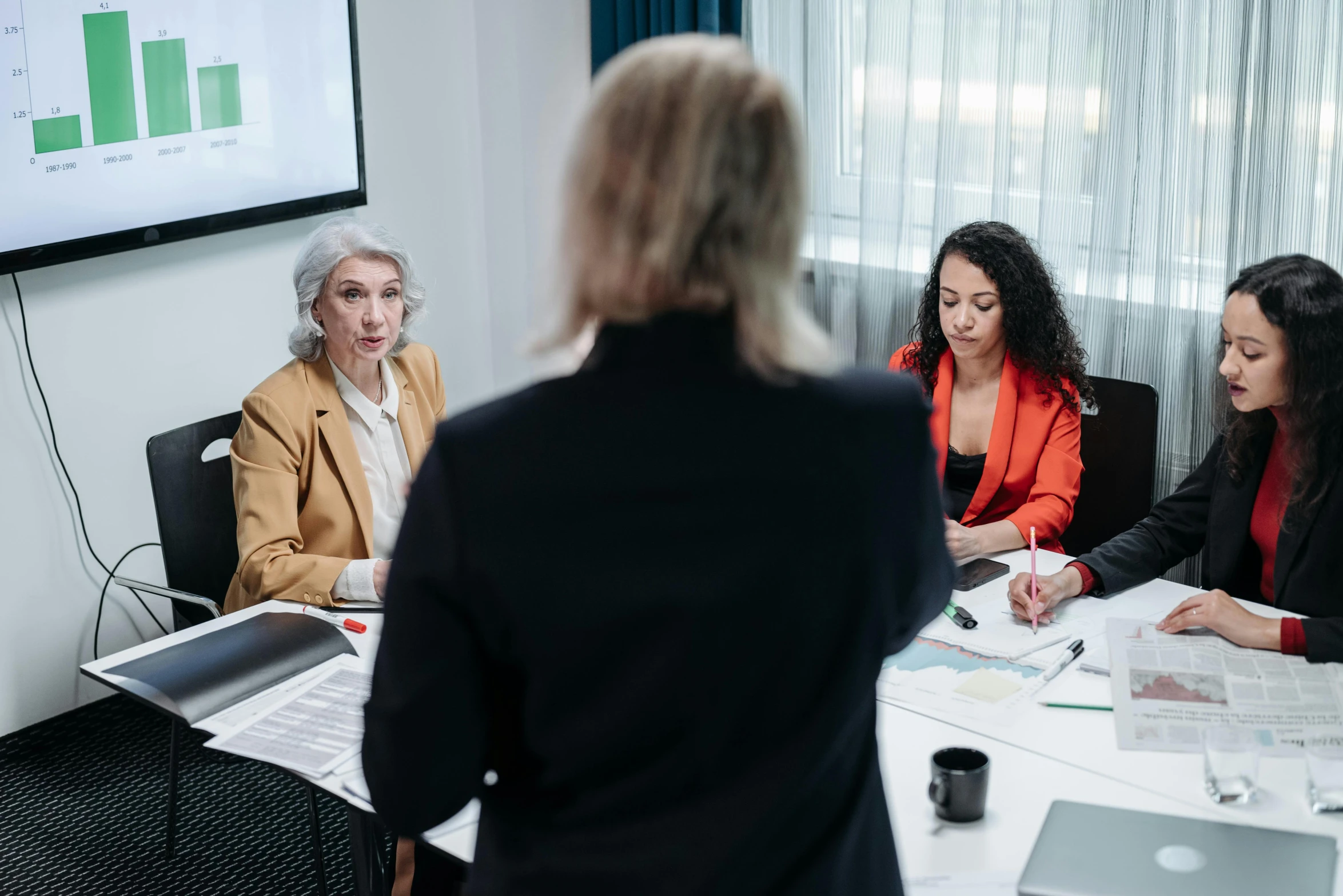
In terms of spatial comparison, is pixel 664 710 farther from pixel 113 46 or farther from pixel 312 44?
pixel 312 44

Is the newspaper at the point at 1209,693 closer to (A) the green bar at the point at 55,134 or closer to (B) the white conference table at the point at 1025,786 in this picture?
(B) the white conference table at the point at 1025,786

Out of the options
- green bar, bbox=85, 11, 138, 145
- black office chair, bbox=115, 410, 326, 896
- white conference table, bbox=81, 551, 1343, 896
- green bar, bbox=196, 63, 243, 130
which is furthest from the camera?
green bar, bbox=196, 63, 243, 130

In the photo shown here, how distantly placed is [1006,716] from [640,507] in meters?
1.02

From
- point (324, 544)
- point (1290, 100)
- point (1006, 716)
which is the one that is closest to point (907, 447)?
point (1006, 716)

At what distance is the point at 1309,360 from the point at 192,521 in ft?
6.85

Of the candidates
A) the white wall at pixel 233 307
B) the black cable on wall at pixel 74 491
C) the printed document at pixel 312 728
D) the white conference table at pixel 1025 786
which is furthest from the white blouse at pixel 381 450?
the white conference table at pixel 1025 786

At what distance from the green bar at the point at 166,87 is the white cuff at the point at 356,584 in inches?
60.7

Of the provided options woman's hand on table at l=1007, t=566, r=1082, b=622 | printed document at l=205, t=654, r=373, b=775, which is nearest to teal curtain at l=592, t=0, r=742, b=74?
woman's hand on table at l=1007, t=566, r=1082, b=622

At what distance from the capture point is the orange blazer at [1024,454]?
2.46 meters

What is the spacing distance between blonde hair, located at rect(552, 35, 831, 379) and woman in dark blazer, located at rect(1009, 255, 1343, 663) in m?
1.27

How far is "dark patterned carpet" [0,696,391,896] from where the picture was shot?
7.97 feet

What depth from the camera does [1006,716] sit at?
1653 millimetres

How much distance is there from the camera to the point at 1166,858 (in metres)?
1.29

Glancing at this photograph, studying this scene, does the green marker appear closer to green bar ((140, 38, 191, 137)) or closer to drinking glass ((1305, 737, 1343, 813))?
drinking glass ((1305, 737, 1343, 813))
